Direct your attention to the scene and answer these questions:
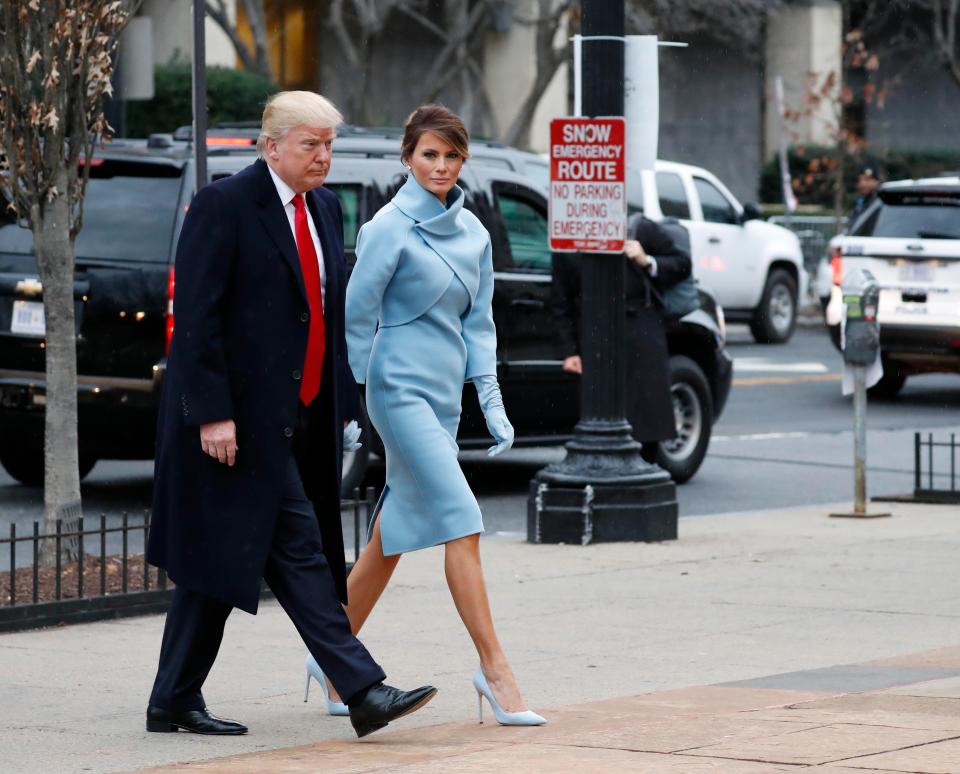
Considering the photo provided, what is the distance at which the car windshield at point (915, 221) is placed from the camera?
60.0 feet

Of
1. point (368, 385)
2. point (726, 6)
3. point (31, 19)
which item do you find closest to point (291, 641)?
point (368, 385)

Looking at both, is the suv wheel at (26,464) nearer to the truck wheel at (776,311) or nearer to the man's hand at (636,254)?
the man's hand at (636,254)

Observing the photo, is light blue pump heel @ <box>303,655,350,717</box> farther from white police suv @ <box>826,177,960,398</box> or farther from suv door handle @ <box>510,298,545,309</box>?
white police suv @ <box>826,177,960,398</box>

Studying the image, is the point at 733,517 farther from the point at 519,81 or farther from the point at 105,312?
the point at 519,81

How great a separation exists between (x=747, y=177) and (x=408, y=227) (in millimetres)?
40800

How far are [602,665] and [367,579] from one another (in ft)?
3.56

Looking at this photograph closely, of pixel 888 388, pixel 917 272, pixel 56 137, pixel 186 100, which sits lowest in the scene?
pixel 888 388

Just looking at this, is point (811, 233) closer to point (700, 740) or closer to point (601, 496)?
point (601, 496)

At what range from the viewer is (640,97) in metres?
10.8

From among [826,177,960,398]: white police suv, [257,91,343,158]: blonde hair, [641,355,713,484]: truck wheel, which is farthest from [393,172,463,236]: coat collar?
[826,177,960,398]: white police suv

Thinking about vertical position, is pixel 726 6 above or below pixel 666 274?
above

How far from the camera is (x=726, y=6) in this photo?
120 ft

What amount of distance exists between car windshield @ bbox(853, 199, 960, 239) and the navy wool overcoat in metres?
12.9

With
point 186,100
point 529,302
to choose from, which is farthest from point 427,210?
point 186,100
